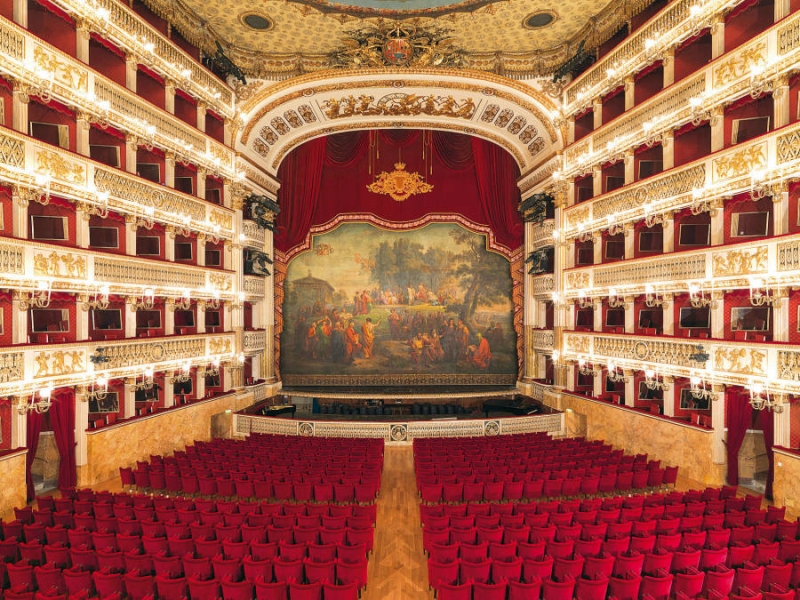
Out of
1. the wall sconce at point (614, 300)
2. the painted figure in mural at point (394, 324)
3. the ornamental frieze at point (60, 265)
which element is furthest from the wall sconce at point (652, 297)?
the ornamental frieze at point (60, 265)

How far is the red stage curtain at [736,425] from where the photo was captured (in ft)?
39.3

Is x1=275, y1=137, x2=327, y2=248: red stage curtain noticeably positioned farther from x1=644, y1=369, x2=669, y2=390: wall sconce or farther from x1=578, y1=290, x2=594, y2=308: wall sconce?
x1=644, y1=369, x2=669, y2=390: wall sconce

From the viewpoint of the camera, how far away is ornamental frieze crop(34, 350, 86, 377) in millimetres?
10906

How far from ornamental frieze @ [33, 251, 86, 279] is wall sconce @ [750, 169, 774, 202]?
15475 millimetres

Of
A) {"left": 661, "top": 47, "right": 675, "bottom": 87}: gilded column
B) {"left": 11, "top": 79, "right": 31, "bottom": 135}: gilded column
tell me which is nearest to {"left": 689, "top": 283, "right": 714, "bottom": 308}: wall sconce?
{"left": 661, "top": 47, "right": 675, "bottom": 87}: gilded column

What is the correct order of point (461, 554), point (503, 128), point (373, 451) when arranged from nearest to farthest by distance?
point (461, 554) → point (373, 451) → point (503, 128)

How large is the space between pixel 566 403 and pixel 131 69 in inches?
672

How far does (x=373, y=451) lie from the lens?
1354 cm

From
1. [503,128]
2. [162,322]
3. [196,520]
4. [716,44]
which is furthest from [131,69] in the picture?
[716,44]

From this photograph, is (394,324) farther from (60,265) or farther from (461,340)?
(60,265)

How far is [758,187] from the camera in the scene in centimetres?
1113

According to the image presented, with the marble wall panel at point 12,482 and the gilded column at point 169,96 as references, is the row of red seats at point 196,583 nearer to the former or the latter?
the marble wall panel at point 12,482

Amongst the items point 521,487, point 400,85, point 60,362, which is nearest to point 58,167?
point 60,362

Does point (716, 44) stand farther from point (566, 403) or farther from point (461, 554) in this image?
point (461, 554)
